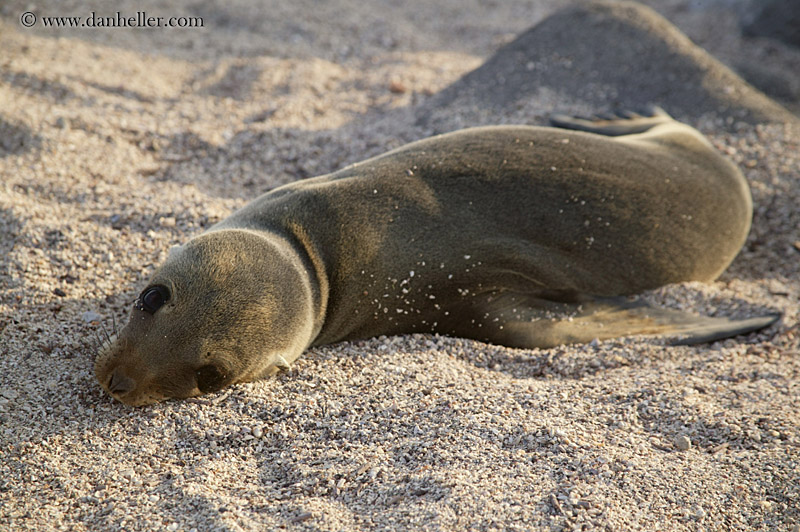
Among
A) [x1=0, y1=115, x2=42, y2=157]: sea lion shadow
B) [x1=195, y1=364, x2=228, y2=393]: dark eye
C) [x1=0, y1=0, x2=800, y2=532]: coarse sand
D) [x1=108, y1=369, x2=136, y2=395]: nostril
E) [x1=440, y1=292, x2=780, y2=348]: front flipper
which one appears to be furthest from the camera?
[x1=0, y1=115, x2=42, y2=157]: sea lion shadow

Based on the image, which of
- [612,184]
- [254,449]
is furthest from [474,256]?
[254,449]

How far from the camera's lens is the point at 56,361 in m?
3.26

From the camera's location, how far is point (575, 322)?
13.4 ft

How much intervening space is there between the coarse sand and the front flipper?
0.30 feet

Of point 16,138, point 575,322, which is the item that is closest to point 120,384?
point 575,322

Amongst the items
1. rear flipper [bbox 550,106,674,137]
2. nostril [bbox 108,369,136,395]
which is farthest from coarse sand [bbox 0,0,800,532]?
rear flipper [bbox 550,106,674,137]

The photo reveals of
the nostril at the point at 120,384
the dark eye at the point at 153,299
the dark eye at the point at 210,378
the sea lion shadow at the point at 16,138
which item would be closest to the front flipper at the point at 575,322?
the dark eye at the point at 210,378

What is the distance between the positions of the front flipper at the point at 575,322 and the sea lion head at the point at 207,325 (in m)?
1.06

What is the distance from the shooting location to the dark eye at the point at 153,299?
312 cm

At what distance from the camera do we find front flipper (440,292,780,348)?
3.93 m

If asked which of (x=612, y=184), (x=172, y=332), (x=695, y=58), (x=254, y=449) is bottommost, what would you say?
(x=254, y=449)

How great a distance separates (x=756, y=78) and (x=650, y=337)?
4331 millimetres

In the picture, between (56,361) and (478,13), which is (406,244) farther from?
(478,13)

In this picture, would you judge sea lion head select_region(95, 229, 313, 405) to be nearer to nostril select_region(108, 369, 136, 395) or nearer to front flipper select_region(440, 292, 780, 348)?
nostril select_region(108, 369, 136, 395)
